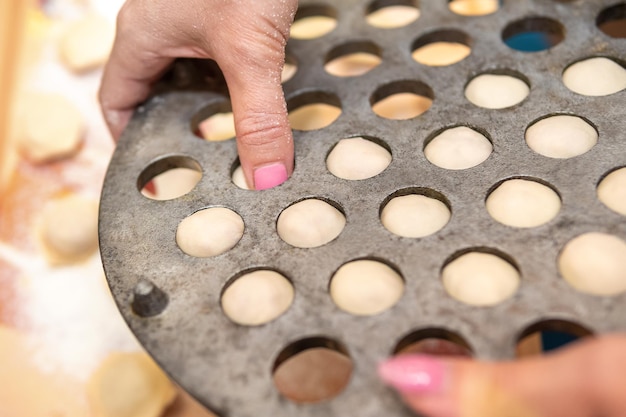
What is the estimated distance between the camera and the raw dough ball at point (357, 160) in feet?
3.10

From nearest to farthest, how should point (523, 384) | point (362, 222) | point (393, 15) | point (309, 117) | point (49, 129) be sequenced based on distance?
point (523, 384) < point (362, 222) < point (309, 117) < point (393, 15) < point (49, 129)

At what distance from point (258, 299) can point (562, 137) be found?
48 cm

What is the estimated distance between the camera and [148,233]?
0.90 metres

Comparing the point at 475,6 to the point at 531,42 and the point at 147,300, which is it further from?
the point at 147,300

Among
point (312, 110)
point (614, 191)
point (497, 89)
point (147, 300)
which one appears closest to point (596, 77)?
point (497, 89)

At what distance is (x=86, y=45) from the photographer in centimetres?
179

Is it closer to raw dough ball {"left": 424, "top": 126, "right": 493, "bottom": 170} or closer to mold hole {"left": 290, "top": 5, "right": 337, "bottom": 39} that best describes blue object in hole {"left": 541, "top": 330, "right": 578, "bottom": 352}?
raw dough ball {"left": 424, "top": 126, "right": 493, "bottom": 170}

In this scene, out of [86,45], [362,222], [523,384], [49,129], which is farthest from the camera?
[86,45]

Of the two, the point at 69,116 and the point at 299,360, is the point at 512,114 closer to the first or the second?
the point at 299,360

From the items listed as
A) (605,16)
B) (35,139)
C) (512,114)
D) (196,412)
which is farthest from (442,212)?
(35,139)

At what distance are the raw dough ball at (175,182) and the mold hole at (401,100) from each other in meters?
0.31

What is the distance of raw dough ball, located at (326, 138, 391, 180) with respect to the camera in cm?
95

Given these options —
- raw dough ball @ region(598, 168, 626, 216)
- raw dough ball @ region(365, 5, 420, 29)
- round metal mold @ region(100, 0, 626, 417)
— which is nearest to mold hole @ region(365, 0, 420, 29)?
raw dough ball @ region(365, 5, 420, 29)

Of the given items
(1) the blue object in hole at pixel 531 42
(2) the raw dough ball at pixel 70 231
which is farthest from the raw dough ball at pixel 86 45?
(1) the blue object in hole at pixel 531 42
